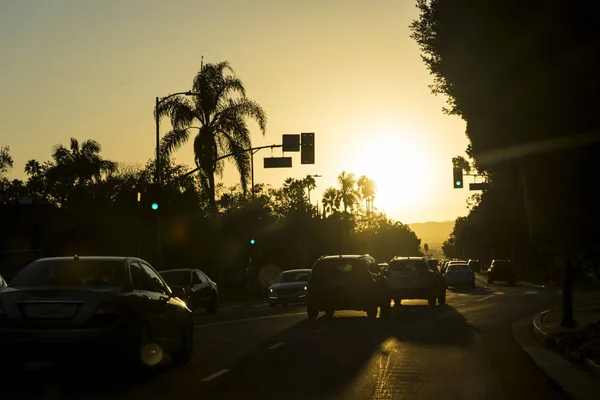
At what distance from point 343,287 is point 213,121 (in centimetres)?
2748

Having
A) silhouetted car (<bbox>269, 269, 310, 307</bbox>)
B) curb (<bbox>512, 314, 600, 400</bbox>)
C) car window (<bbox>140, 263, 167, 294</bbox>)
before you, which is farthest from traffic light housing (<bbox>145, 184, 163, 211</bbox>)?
car window (<bbox>140, 263, 167, 294</bbox>)

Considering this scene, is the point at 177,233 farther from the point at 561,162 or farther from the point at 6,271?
the point at 561,162

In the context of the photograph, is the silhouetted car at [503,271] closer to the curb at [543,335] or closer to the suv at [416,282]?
the suv at [416,282]

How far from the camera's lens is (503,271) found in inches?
2707

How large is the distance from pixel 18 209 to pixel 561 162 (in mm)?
44316

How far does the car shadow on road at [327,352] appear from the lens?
1275 cm

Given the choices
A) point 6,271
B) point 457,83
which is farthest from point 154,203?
point 457,83

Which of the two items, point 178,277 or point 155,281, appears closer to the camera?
point 155,281

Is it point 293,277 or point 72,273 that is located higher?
point 72,273

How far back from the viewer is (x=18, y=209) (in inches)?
2251

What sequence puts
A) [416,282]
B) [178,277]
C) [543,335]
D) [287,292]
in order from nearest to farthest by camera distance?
[543,335] < [178,277] < [416,282] < [287,292]

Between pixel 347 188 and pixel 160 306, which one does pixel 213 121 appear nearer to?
pixel 160 306

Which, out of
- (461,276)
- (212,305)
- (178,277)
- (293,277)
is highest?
(178,277)

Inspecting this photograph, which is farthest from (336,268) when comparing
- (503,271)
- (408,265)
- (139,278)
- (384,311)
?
(503,271)
